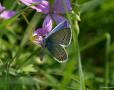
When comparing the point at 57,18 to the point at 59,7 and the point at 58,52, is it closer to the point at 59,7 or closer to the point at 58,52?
the point at 59,7

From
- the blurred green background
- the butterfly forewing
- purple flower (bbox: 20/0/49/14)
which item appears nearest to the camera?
the butterfly forewing

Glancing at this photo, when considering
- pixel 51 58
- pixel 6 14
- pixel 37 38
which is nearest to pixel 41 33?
pixel 37 38

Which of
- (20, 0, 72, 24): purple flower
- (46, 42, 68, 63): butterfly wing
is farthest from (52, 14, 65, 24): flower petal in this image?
(46, 42, 68, 63): butterfly wing

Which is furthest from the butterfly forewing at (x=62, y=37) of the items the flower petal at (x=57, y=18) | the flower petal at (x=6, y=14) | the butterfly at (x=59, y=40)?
the flower petal at (x=6, y=14)

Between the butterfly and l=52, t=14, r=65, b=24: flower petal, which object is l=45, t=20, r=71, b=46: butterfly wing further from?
l=52, t=14, r=65, b=24: flower petal

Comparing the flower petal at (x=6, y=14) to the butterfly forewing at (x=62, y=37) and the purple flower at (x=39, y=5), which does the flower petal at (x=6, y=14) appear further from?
the butterfly forewing at (x=62, y=37)

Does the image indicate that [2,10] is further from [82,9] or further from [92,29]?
[92,29]
